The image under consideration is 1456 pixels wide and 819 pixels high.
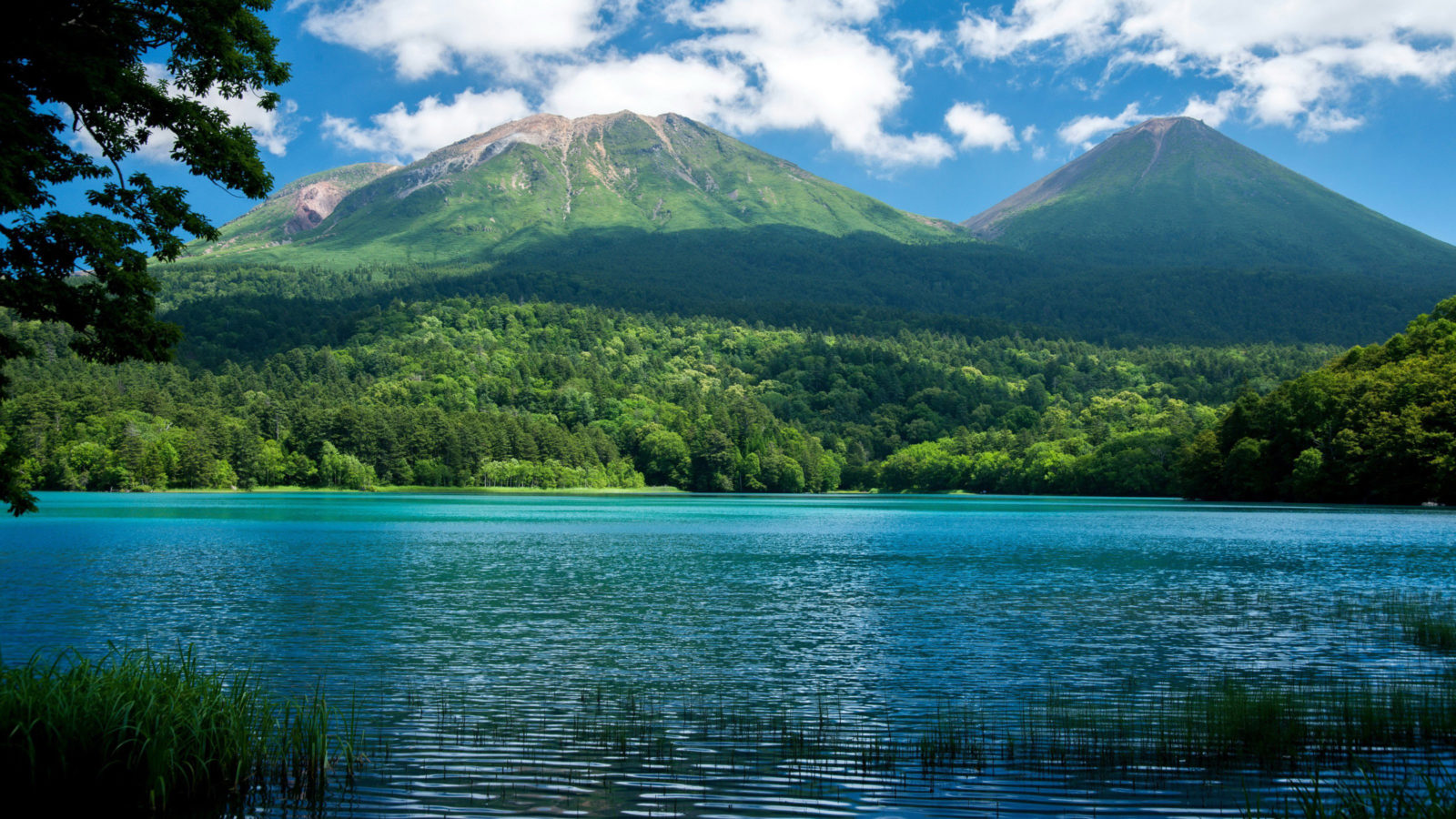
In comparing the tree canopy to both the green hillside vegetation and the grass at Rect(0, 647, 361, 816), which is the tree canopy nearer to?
the grass at Rect(0, 647, 361, 816)

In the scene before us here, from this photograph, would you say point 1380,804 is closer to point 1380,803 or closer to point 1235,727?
point 1380,803

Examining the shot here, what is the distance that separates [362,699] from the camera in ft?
60.7

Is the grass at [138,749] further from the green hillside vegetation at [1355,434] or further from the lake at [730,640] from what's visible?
the green hillside vegetation at [1355,434]

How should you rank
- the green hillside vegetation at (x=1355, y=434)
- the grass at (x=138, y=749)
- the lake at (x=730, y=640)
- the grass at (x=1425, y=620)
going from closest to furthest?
the grass at (x=138, y=749), the lake at (x=730, y=640), the grass at (x=1425, y=620), the green hillside vegetation at (x=1355, y=434)

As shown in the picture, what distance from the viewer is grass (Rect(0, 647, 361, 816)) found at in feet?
37.5

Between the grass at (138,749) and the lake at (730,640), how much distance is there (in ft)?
3.98

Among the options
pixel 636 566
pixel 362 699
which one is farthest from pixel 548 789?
pixel 636 566

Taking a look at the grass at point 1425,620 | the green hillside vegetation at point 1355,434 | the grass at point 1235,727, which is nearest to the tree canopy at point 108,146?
the grass at point 1235,727

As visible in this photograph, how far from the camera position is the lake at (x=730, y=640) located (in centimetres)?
1339

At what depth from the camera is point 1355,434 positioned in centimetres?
9956

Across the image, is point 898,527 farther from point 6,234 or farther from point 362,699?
point 6,234

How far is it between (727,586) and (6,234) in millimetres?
28197

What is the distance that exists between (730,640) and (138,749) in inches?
646

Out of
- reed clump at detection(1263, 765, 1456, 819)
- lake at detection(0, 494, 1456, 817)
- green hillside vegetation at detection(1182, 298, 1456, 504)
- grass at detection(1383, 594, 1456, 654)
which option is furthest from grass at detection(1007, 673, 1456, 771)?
green hillside vegetation at detection(1182, 298, 1456, 504)
